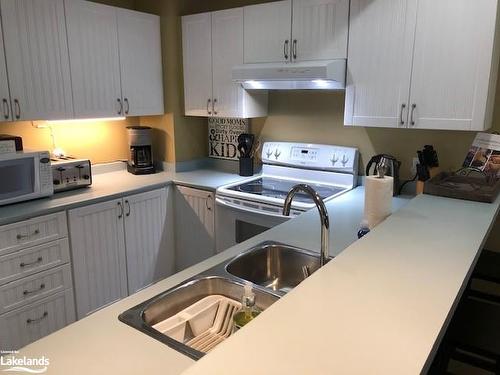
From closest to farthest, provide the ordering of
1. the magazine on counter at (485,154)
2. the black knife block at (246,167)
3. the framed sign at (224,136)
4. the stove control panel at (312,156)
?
the magazine on counter at (485,154)
the stove control panel at (312,156)
the black knife block at (246,167)
the framed sign at (224,136)

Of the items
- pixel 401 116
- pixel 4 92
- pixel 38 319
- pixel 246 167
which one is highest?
pixel 4 92

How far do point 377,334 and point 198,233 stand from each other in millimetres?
2395

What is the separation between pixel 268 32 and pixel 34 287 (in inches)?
86.7

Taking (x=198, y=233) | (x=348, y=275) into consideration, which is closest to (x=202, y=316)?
Answer: (x=348, y=275)

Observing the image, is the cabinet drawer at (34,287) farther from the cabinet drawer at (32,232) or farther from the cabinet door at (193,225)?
the cabinet door at (193,225)

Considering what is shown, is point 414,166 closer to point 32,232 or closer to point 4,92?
point 32,232

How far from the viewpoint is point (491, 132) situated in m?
2.41

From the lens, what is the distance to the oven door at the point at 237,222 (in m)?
2.68

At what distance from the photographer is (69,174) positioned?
2768 mm

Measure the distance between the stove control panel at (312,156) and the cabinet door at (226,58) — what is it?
414mm

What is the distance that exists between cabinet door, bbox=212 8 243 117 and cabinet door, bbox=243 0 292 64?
74 millimetres

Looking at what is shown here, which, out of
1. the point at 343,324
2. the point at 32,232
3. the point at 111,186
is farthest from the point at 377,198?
the point at 111,186

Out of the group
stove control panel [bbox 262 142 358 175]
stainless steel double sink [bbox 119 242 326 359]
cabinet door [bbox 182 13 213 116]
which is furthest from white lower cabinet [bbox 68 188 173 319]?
stainless steel double sink [bbox 119 242 326 359]

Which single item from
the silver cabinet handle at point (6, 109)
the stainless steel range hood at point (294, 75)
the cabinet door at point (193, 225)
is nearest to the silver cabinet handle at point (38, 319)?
the cabinet door at point (193, 225)
